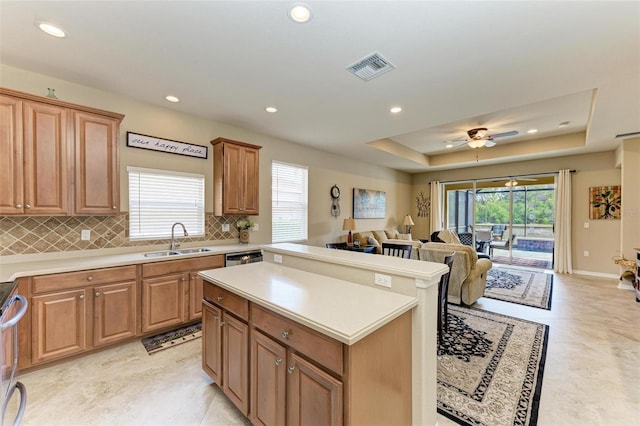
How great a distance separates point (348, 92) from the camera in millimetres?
3064

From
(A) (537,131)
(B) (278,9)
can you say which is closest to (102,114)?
(B) (278,9)

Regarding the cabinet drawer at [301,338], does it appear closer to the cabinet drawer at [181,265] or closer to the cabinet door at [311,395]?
the cabinet door at [311,395]

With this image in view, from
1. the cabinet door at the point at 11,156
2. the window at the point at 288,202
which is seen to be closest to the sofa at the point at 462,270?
the window at the point at 288,202

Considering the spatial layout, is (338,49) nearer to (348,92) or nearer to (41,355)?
(348,92)

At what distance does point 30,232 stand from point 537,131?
26.4ft

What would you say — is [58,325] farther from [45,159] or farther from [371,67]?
[371,67]

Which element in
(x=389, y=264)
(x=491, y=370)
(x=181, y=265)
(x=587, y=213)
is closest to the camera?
(x=389, y=264)

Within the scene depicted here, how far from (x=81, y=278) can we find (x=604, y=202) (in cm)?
922

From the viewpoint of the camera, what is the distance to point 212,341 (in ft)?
6.84

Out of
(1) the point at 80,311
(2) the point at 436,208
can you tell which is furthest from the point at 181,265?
(2) the point at 436,208

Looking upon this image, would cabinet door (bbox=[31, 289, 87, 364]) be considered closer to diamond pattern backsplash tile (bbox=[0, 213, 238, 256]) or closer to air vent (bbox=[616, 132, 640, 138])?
diamond pattern backsplash tile (bbox=[0, 213, 238, 256])

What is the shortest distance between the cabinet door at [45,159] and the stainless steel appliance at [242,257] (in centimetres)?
173

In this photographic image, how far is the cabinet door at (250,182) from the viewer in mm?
4039

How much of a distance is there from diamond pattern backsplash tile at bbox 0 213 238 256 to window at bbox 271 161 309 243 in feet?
6.59
